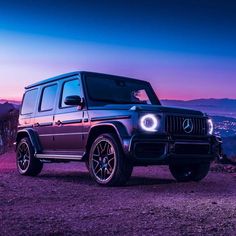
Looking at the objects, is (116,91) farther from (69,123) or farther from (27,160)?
(27,160)

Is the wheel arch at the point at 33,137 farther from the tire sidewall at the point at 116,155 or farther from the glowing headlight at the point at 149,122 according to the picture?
the glowing headlight at the point at 149,122

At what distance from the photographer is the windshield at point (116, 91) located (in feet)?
29.2

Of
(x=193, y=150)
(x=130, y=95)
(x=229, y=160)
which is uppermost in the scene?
(x=130, y=95)

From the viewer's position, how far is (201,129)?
846 cm

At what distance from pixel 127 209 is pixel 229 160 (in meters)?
10.5

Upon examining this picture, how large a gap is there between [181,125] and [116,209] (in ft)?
9.73

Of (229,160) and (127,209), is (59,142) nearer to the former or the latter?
(127,209)

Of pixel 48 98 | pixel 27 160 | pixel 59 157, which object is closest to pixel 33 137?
pixel 27 160

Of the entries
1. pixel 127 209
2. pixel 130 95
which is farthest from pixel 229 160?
pixel 127 209

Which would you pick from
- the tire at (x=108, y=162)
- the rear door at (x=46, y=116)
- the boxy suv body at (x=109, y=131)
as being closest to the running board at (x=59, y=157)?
the boxy suv body at (x=109, y=131)

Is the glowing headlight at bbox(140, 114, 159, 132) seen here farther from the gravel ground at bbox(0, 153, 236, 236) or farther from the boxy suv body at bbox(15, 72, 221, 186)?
the gravel ground at bbox(0, 153, 236, 236)

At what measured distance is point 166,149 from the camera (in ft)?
25.4

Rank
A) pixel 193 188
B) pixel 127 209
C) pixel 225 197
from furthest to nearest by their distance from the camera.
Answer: pixel 193 188 < pixel 225 197 < pixel 127 209

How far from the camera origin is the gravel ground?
14.2 feet
